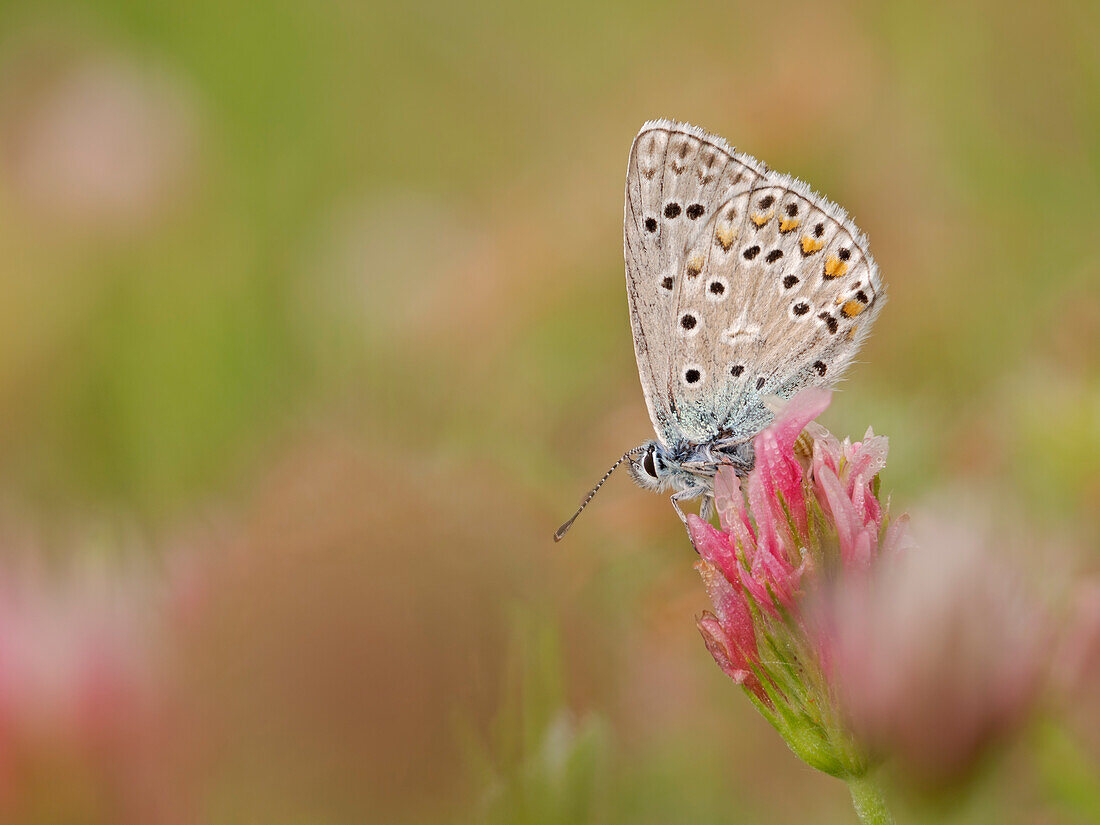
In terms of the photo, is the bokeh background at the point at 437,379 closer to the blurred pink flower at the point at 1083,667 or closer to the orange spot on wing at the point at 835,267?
the blurred pink flower at the point at 1083,667

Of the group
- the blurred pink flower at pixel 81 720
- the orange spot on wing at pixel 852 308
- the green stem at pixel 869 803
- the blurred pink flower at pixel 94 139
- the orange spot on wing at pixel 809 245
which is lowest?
the green stem at pixel 869 803

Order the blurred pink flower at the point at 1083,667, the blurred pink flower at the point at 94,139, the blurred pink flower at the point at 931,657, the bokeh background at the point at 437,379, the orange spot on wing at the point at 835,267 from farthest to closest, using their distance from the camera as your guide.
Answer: the blurred pink flower at the point at 94,139
the orange spot on wing at the point at 835,267
the blurred pink flower at the point at 1083,667
the bokeh background at the point at 437,379
the blurred pink flower at the point at 931,657

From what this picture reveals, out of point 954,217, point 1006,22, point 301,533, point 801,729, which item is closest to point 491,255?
point 954,217

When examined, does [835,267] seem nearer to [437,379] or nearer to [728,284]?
[728,284]

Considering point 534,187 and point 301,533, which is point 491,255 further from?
point 301,533

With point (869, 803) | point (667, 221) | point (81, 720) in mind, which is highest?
point (667, 221)

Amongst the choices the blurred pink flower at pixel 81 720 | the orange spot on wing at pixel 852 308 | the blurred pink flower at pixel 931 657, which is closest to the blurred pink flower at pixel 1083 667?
the blurred pink flower at pixel 931 657

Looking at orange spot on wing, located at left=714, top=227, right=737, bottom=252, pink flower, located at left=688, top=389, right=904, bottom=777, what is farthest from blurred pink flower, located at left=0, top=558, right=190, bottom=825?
orange spot on wing, located at left=714, top=227, right=737, bottom=252

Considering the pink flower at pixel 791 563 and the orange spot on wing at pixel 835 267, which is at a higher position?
the orange spot on wing at pixel 835 267

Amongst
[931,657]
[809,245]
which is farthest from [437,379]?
[931,657]
